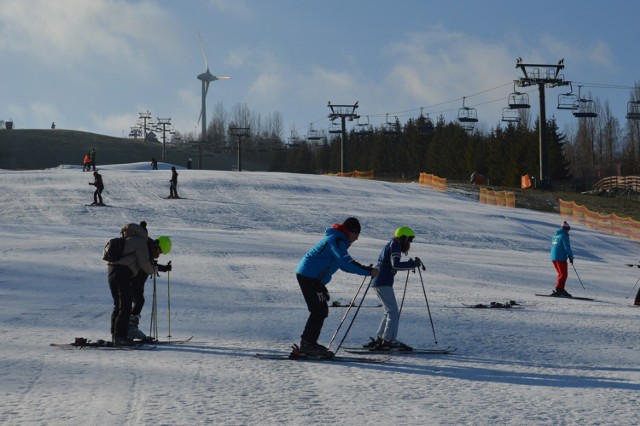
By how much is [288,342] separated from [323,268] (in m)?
1.78

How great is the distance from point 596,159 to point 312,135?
224 ft

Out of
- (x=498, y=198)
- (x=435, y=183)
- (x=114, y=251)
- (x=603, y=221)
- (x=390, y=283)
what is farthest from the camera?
(x=435, y=183)

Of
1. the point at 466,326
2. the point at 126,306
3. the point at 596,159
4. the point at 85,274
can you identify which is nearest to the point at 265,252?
the point at 85,274

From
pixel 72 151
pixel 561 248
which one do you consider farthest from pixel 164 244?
pixel 72 151

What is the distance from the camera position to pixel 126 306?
9547 millimetres

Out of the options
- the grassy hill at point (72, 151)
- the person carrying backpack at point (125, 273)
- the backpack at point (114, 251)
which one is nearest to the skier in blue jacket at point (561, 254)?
the person carrying backpack at point (125, 273)

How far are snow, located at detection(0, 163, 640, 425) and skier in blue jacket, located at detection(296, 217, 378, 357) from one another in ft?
1.32

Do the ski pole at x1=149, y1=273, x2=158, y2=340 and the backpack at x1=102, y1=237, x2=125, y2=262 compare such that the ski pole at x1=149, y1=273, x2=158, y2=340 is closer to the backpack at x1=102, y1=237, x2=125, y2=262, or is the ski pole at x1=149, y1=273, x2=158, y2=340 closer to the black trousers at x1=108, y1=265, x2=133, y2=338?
the black trousers at x1=108, y1=265, x2=133, y2=338

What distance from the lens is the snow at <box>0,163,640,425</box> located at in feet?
22.0

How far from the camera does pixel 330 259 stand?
345 inches

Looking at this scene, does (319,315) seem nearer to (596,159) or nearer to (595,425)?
(595,425)

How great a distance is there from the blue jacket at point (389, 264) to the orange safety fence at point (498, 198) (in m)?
38.2

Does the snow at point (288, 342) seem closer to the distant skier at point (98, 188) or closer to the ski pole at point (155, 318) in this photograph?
the ski pole at point (155, 318)

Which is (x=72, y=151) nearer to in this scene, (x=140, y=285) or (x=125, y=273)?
(x=140, y=285)
